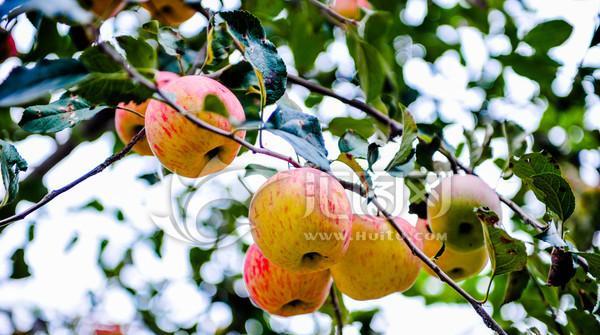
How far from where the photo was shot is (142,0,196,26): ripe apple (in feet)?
5.28

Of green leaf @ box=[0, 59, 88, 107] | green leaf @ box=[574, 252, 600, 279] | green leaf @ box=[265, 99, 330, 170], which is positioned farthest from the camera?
green leaf @ box=[574, 252, 600, 279]

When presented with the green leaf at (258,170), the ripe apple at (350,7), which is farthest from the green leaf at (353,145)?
the ripe apple at (350,7)

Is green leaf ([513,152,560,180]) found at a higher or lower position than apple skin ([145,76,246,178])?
lower

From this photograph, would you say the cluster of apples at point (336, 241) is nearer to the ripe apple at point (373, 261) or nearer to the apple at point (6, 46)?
the ripe apple at point (373, 261)

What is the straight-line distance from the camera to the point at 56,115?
1.11m

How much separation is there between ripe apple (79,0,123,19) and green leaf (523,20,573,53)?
135 centimetres

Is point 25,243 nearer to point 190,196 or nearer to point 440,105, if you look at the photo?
point 190,196

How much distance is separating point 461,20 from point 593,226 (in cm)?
90

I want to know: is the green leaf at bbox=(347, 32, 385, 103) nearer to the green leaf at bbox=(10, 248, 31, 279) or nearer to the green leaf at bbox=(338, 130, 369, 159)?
the green leaf at bbox=(338, 130, 369, 159)

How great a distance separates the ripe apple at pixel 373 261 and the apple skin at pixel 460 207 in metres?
0.11

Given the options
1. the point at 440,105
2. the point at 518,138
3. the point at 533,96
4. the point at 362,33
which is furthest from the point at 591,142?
the point at 362,33

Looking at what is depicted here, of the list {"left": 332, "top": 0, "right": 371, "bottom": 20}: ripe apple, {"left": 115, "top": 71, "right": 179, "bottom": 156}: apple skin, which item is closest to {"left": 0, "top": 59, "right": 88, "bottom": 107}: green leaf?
{"left": 115, "top": 71, "right": 179, "bottom": 156}: apple skin

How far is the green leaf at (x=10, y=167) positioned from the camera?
116cm

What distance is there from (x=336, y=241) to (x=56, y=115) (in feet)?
1.77
